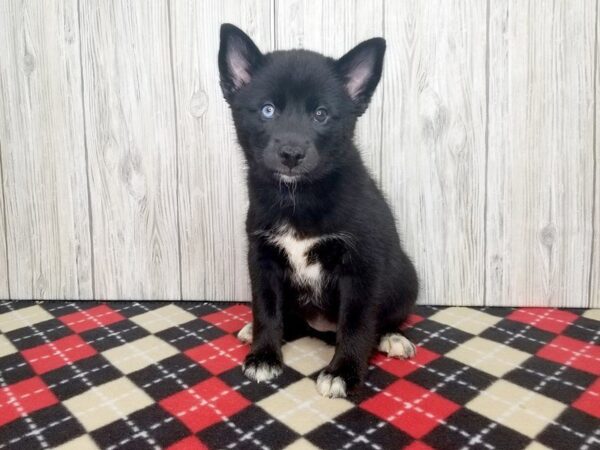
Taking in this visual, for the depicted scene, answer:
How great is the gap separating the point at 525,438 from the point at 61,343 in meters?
1.46

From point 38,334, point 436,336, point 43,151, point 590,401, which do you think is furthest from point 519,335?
point 43,151

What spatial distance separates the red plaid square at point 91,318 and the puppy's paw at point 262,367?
699 mm

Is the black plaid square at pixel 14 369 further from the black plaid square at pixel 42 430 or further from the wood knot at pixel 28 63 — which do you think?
the wood knot at pixel 28 63

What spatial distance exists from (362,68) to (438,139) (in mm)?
581

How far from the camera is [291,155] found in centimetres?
129

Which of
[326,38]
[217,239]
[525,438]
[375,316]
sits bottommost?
[525,438]

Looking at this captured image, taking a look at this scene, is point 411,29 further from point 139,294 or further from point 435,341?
point 139,294

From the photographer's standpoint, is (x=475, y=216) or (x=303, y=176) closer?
(x=303, y=176)

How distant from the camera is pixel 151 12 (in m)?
1.83

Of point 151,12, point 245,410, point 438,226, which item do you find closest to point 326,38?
point 151,12

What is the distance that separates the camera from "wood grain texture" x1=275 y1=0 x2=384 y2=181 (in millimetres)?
1809

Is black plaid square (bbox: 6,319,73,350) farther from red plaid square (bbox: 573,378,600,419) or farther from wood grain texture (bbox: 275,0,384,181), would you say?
red plaid square (bbox: 573,378,600,419)

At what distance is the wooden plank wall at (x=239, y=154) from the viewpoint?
1.79 m

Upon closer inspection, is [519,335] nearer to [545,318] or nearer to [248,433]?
[545,318]
